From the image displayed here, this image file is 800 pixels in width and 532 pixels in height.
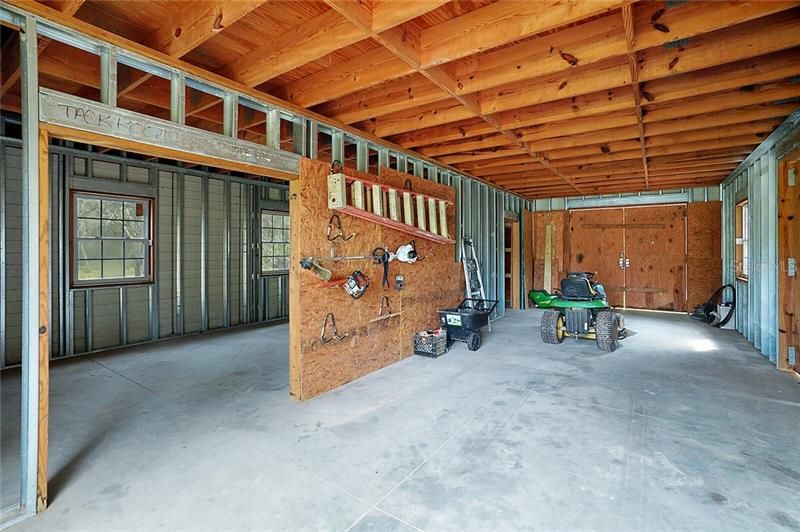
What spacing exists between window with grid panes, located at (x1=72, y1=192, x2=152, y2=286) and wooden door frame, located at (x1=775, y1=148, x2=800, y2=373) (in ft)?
27.2

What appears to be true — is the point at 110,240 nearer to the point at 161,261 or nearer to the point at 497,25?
the point at 161,261

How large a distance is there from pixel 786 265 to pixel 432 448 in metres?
4.53

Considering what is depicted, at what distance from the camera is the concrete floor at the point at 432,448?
6.54 ft

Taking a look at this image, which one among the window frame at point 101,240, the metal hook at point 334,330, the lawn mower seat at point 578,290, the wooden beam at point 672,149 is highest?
the wooden beam at point 672,149

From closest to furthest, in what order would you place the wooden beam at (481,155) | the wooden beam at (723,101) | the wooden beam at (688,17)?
the wooden beam at (688,17) < the wooden beam at (723,101) < the wooden beam at (481,155)

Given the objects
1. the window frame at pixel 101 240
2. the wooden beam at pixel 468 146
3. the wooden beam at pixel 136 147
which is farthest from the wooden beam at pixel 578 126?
the window frame at pixel 101 240

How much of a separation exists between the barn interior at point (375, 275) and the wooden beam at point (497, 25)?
0.06 ft

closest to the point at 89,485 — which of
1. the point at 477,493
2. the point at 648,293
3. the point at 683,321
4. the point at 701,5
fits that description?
the point at 477,493

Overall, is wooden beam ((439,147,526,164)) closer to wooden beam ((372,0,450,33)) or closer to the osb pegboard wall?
the osb pegboard wall

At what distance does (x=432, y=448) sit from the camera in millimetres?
2645

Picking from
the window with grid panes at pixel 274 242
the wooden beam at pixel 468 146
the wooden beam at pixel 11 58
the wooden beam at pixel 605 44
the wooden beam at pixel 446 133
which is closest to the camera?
the wooden beam at pixel 605 44

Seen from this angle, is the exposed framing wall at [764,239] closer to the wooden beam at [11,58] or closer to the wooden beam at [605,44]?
the wooden beam at [605,44]

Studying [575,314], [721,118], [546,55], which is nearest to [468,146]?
[546,55]

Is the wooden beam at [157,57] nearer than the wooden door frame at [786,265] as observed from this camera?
Yes
